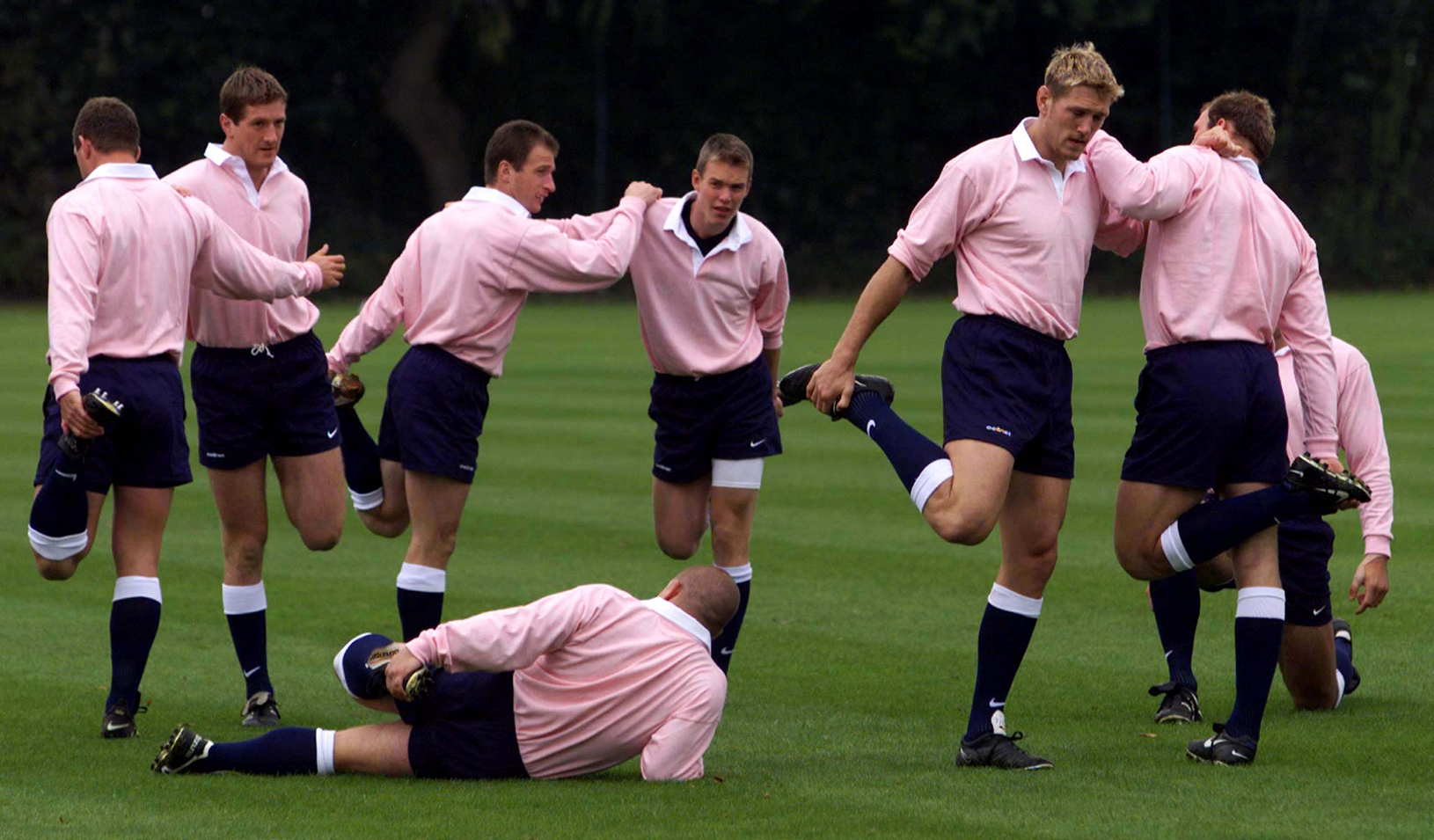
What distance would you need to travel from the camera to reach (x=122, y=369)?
657 cm

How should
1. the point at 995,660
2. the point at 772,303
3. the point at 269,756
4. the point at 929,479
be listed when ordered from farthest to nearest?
the point at 772,303, the point at 995,660, the point at 929,479, the point at 269,756

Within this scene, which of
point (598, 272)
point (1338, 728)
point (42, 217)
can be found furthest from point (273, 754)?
point (42, 217)

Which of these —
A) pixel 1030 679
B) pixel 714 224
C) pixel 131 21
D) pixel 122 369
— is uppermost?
pixel 131 21

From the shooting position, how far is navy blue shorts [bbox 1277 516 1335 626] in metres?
6.93

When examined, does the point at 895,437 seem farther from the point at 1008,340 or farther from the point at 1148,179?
the point at 1148,179

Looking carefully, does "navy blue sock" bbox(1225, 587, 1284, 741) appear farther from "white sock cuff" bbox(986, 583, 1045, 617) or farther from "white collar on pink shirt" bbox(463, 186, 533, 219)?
"white collar on pink shirt" bbox(463, 186, 533, 219)

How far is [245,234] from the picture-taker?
726 centimetres

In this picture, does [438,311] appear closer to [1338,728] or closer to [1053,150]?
[1053,150]

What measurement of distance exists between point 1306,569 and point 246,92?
13.9 feet

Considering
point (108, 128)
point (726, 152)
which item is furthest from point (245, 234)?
point (726, 152)

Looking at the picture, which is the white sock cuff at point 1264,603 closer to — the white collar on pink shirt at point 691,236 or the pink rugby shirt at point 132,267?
the white collar on pink shirt at point 691,236

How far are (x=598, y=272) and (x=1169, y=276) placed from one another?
6.77ft

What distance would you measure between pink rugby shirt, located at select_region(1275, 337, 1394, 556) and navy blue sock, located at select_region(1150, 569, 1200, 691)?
63 cm

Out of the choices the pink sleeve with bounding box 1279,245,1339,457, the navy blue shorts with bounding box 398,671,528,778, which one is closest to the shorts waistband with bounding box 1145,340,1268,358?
the pink sleeve with bounding box 1279,245,1339,457
